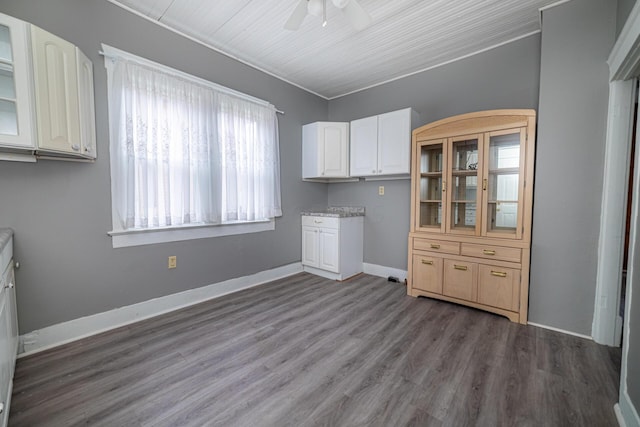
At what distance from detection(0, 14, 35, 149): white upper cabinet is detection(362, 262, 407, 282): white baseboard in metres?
3.64

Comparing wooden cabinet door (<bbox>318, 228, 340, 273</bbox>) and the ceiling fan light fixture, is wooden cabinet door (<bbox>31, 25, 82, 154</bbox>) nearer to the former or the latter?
the ceiling fan light fixture

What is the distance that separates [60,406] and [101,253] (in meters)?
1.13

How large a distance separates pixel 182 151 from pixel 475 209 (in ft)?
9.85

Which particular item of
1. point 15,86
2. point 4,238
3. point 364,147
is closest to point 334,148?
point 364,147

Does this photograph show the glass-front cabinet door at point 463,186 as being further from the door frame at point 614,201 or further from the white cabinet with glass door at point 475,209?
the door frame at point 614,201

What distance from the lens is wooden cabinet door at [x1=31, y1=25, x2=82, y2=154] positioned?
166 cm

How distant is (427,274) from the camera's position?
9.65 feet

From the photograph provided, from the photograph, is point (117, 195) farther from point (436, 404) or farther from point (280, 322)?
point (436, 404)

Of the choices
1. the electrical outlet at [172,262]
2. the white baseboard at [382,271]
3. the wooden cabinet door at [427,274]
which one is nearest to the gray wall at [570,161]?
the wooden cabinet door at [427,274]

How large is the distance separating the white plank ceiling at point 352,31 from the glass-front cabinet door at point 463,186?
1066 mm

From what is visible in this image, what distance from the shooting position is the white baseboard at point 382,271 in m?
3.59

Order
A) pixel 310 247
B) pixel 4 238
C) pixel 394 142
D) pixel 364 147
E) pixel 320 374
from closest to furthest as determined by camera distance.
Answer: pixel 4 238 < pixel 320 374 < pixel 394 142 < pixel 364 147 < pixel 310 247

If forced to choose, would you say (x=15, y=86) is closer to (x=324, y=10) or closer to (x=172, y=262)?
(x=172, y=262)

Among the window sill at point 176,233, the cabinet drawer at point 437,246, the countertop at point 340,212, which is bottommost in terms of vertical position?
the cabinet drawer at point 437,246
